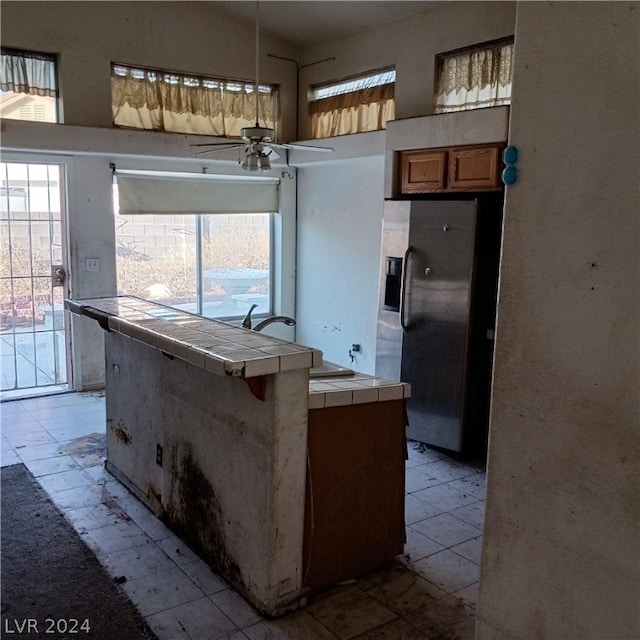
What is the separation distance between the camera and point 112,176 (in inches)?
211

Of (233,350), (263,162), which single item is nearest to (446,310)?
(263,162)

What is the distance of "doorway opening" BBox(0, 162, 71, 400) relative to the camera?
5051mm

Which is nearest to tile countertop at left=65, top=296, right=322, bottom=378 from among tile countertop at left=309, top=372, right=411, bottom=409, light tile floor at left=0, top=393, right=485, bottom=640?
tile countertop at left=309, top=372, right=411, bottom=409

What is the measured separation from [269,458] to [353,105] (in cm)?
401

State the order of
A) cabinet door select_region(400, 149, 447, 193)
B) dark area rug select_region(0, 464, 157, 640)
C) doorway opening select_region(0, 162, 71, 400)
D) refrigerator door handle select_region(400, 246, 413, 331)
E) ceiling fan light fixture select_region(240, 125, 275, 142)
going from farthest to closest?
doorway opening select_region(0, 162, 71, 400)
cabinet door select_region(400, 149, 447, 193)
refrigerator door handle select_region(400, 246, 413, 331)
ceiling fan light fixture select_region(240, 125, 275, 142)
dark area rug select_region(0, 464, 157, 640)

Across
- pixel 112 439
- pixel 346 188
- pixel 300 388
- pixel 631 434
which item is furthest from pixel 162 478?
pixel 346 188

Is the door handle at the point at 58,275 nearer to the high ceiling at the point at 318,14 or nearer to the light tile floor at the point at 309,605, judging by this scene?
the light tile floor at the point at 309,605

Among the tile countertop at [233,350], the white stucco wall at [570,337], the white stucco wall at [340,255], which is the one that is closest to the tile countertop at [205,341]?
the tile countertop at [233,350]

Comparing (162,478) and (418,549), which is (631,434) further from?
(162,478)

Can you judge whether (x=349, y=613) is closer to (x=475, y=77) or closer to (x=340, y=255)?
(x=475, y=77)

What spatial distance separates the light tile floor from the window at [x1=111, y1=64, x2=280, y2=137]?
112 inches

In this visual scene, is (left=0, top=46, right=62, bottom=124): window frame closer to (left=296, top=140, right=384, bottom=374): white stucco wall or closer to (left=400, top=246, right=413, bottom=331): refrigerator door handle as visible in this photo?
(left=296, top=140, right=384, bottom=374): white stucco wall

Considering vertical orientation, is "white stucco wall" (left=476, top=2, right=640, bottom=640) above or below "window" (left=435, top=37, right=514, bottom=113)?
below

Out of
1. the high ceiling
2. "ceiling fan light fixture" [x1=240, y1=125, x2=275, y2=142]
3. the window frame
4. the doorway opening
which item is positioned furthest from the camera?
the doorway opening
